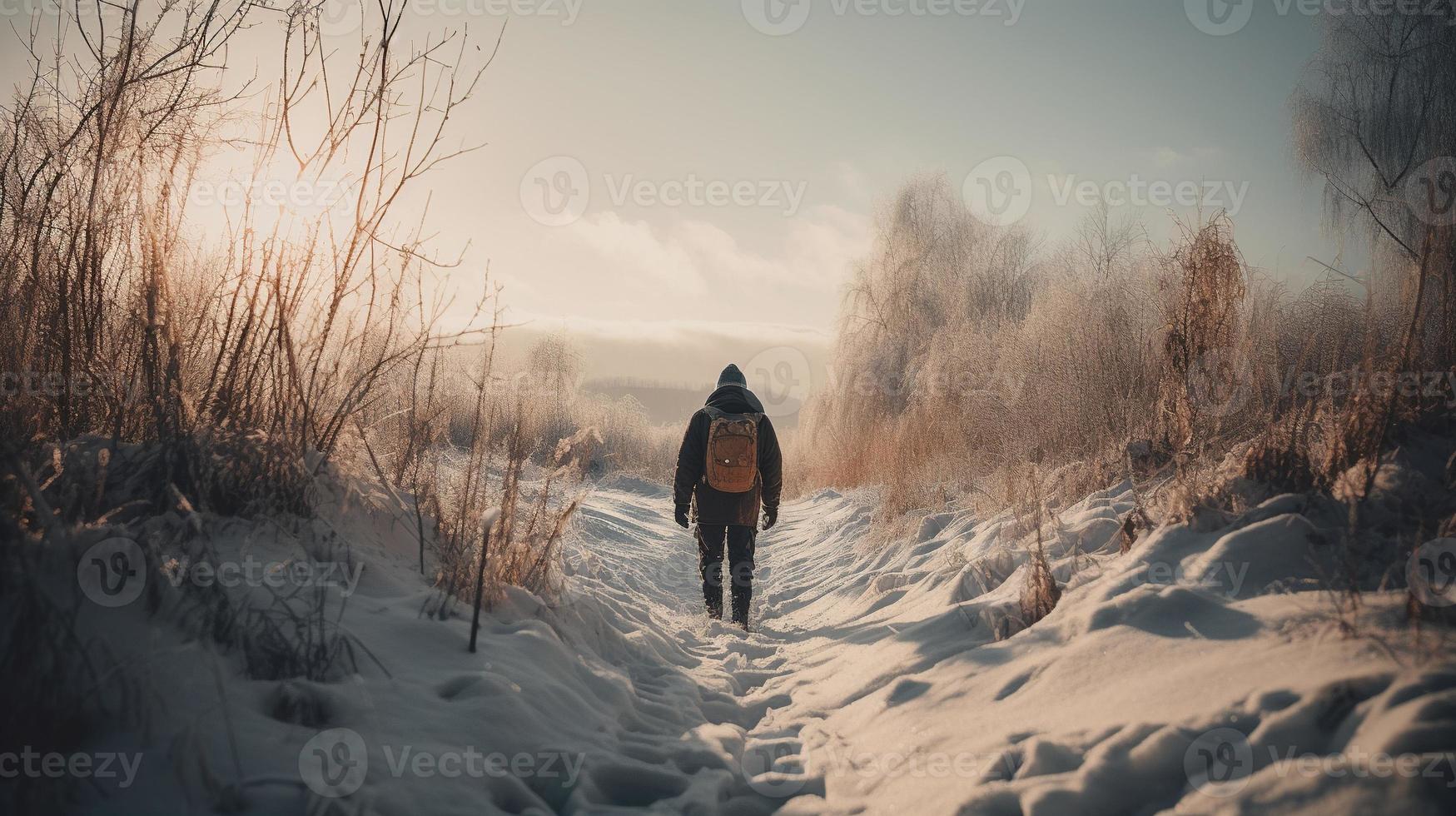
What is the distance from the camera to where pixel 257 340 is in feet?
9.56

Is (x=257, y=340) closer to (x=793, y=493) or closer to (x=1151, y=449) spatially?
(x=1151, y=449)

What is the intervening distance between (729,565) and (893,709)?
2.43 meters

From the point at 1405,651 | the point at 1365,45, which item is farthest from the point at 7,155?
the point at 1365,45

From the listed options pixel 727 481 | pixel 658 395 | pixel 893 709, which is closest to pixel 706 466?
pixel 727 481

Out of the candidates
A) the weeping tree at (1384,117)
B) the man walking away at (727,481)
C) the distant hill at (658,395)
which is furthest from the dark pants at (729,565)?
the distant hill at (658,395)

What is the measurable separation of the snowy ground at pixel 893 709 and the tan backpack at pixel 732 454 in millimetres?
1336

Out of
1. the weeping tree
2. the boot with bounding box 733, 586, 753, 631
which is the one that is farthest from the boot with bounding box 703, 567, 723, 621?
the weeping tree

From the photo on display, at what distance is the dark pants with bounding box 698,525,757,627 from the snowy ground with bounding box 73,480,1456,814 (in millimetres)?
962

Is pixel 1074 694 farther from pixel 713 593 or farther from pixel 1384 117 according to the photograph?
pixel 1384 117

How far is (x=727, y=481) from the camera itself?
15.1 feet

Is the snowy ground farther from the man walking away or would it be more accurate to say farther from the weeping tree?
the weeping tree

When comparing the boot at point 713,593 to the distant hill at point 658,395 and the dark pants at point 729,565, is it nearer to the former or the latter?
the dark pants at point 729,565

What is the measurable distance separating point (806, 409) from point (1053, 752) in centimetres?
1378

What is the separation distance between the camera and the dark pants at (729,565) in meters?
4.58
